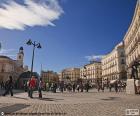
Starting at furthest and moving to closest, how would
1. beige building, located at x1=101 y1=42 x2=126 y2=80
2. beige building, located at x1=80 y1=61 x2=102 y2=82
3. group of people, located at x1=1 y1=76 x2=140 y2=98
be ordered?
beige building, located at x1=80 y1=61 x2=102 y2=82
beige building, located at x1=101 y1=42 x2=126 y2=80
group of people, located at x1=1 y1=76 x2=140 y2=98

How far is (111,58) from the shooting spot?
105 m

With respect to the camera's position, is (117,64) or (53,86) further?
(117,64)

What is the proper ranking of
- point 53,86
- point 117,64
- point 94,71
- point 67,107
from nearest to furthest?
point 67,107 → point 53,86 → point 117,64 → point 94,71

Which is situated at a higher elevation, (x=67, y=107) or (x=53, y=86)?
(x=53, y=86)

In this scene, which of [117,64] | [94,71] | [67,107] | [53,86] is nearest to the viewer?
[67,107]

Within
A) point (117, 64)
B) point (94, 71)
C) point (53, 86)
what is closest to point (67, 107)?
point (53, 86)

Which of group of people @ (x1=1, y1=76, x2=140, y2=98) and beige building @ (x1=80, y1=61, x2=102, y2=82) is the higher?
beige building @ (x1=80, y1=61, x2=102, y2=82)

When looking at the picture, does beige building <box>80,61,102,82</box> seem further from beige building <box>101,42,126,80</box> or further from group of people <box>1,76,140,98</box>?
group of people <box>1,76,140,98</box>

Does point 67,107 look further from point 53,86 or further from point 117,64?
point 117,64

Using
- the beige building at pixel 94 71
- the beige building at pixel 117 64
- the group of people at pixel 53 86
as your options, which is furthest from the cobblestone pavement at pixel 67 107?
the beige building at pixel 94 71

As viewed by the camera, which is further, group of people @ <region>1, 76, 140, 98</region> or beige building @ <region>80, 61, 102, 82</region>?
beige building @ <region>80, 61, 102, 82</region>

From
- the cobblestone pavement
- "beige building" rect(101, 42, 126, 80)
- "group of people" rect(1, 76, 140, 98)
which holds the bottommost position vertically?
the cobblestone pavement

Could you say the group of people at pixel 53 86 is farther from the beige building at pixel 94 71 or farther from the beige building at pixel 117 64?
the beige building at pixel 94 71

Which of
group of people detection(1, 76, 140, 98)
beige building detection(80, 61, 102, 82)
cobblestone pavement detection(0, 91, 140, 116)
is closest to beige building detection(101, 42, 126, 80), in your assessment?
beige building detection(80, 61, 102, 82)
